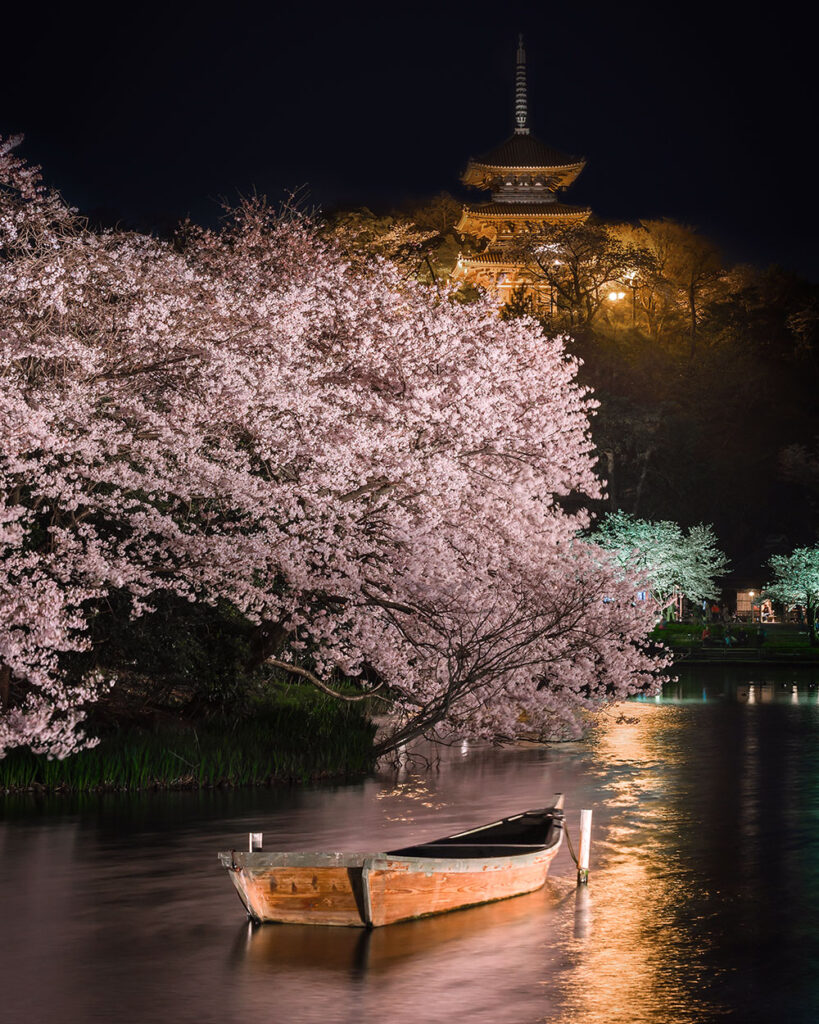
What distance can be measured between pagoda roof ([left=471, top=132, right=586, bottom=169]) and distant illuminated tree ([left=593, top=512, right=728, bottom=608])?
2727 centimetres

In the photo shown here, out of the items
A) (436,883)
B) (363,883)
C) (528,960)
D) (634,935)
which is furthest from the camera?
(634,935)

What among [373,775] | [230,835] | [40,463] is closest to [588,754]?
[373,775]

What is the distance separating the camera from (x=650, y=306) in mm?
83812

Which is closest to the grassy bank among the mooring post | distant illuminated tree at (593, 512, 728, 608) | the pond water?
the pond water

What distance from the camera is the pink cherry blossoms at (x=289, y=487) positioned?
66.5ft

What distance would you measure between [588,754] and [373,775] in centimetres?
674

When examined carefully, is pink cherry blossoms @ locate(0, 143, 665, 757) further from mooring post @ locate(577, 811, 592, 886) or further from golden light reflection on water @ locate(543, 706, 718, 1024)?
mooring post @ locate(577, 811, 592, 886)

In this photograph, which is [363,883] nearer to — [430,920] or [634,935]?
[430,920]

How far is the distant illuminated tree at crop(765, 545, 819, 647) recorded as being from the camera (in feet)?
219

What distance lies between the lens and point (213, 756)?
22.7 metres

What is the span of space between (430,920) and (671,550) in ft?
195

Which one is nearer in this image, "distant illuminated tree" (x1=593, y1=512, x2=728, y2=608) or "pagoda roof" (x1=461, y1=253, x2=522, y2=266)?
"distant illuminated tree" (x1=593, y1=512, x2=728, y2=608)

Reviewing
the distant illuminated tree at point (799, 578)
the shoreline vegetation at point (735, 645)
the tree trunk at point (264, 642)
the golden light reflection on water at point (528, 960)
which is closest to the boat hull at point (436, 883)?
the golden light reflection on water at point (528, 960)

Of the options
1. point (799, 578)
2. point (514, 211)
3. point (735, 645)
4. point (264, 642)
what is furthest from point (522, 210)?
point (264, 642)
